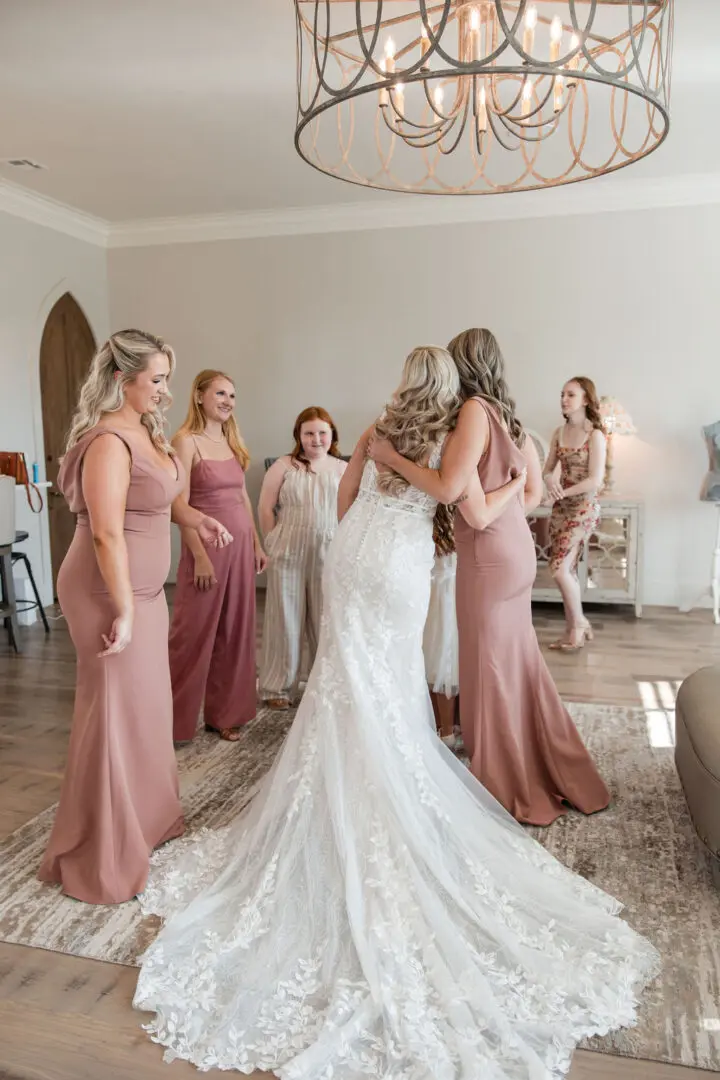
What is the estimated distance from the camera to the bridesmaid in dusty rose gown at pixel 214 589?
3664 mm

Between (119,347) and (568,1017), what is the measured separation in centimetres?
206

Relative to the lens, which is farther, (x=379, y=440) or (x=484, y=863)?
(x=379, y=440)

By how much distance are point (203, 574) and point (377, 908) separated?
1804 millimetres

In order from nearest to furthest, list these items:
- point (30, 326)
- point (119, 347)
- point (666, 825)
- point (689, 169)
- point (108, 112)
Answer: point (119, 347)
point (666, 825)
point (108, 112)
point (689, 169)
point (30, 326)

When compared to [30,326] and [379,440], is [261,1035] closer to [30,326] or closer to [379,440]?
[379,440]

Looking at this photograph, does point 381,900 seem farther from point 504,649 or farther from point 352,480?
point 352,480

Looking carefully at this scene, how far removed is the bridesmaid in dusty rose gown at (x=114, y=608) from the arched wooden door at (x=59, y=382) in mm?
4442

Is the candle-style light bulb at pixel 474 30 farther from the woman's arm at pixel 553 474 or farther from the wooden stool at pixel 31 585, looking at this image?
the wooden stool at pixel 31 585

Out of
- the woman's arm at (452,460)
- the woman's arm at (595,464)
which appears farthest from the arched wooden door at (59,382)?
the woman's arm at (452,460)

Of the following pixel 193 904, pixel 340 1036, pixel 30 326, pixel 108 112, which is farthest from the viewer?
pixel 30 326

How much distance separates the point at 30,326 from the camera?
6.37 meters

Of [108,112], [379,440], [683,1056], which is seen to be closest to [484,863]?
[683,1056]

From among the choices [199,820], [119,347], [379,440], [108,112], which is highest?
[108,112]

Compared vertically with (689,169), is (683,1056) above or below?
below
